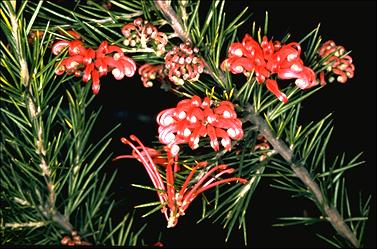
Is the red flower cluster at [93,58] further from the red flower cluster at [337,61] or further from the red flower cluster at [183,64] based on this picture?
the red flower cluster at [337,61]

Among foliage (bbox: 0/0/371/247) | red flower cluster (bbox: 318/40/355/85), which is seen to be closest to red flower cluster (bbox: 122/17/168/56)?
foliage (bbox: 0/0/371/247)

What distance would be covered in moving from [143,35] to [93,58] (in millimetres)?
82

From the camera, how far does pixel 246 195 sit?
0.78m

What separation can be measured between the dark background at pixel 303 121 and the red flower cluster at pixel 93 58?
0.37 metres

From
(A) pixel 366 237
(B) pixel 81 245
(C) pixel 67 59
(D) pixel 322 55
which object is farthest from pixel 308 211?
(C) pixel 67 59

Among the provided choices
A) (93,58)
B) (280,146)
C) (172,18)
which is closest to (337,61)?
(280,146)

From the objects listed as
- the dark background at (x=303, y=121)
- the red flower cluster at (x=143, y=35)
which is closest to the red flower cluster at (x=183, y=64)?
the red flower cluster at (x=143, y=35)

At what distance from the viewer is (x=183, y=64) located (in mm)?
620

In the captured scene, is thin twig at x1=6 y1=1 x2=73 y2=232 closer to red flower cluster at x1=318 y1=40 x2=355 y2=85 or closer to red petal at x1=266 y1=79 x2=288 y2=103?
red petal at x1=266 y1=79 x2=288 y2=103

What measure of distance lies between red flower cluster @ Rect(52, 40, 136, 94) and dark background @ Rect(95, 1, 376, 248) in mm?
374

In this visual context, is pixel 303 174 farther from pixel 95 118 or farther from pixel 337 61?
pixel 95 118

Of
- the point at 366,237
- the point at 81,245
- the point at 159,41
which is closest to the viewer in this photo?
the point at 159,41

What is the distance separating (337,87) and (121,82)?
0.52 metres

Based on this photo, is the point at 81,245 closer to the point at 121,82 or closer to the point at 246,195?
the point at 246,195
